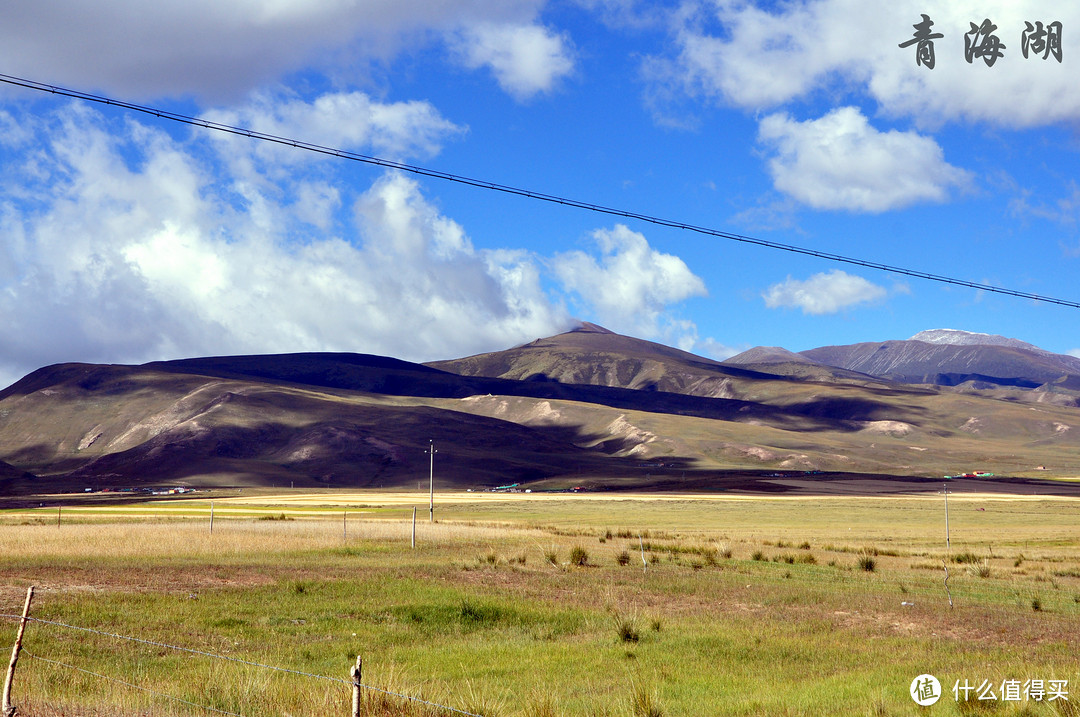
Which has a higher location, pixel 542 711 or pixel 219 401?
pixel 219 401

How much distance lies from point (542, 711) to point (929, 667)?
7826 mm

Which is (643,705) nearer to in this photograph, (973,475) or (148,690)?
(148,690)

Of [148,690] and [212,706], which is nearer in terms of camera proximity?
[212,706]

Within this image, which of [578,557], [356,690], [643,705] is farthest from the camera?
[578,557]

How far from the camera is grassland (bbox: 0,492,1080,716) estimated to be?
1239 centimetres

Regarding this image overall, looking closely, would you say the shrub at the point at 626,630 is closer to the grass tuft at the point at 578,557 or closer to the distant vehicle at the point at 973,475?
the grass tuft at the point at 578,557

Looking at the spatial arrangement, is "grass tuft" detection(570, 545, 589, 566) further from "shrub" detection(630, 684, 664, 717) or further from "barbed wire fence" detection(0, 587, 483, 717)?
"shrub" detection(630, 684, 664, 717)

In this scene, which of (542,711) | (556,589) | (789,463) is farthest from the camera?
(789,463)

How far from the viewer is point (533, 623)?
63.9 ft

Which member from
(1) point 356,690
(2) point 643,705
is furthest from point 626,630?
(1) point 356,690

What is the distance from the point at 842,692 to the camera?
12.7 meters

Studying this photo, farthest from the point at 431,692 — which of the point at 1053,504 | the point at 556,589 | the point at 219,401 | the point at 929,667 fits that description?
the point at 219,401

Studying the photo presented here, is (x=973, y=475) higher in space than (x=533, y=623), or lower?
lower

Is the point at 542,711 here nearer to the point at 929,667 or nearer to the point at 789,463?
the point at 929,667
